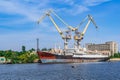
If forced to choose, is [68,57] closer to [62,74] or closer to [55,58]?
[55,58]

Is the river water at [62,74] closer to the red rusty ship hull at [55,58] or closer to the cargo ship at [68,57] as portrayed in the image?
the red rusty ship hull at [55,58]

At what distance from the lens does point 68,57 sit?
17638 centimetres

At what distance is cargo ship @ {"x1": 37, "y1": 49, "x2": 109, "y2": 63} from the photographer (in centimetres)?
16900

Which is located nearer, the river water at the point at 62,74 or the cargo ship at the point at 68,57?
the river water at the point at 62,74

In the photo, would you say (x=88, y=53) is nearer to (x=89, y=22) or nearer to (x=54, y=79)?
(x=89, y=22)

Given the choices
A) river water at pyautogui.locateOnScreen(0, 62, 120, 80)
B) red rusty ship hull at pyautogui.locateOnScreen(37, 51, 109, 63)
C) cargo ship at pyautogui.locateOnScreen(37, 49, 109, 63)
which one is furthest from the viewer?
cargo ship at pyautogui.locateOnScreen(37, 49, 109, 63)

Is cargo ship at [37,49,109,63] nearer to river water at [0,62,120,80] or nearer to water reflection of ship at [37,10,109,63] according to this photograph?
water reflection of ship at [37,10,109,63]

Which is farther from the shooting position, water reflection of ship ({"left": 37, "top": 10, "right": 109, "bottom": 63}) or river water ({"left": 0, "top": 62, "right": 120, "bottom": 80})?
water reflection of ship ({"left": 37, "top": 10, "right": 109, "bottom": 63})

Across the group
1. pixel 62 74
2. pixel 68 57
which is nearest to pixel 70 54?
pixel 68 57

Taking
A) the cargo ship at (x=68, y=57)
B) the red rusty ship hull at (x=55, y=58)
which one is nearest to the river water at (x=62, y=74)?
the red rusty ship hull at (x=55, y=58)

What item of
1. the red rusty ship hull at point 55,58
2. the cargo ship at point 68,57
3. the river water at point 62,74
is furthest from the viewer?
the cargo ship at point 68,57

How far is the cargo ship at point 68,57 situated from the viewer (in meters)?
169

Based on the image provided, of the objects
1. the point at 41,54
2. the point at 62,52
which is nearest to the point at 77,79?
the point at 41,54

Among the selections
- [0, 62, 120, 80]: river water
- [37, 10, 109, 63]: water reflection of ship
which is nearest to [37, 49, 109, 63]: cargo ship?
[37, 10, 109, 63]: water reflection of ship
